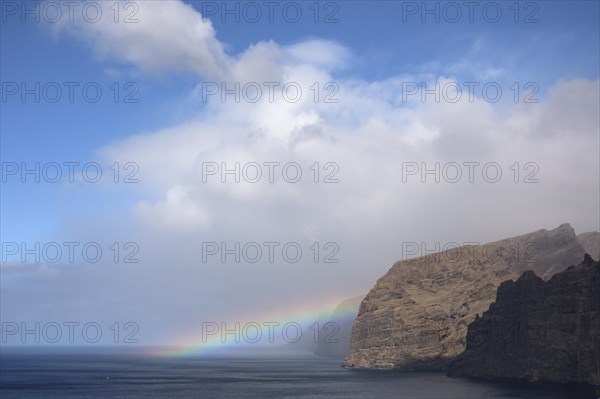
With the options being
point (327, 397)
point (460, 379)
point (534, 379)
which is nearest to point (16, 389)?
point (327, 397)

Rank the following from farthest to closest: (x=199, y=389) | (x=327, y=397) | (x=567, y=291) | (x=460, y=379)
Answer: (x=460, y=379) < (x=199, y=389) < (x=567, y=291) < (x=327, y=397)

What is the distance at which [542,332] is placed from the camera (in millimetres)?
160000

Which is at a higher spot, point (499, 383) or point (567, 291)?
point (567, 291)

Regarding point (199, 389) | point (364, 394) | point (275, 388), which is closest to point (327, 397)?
point (364, 394)

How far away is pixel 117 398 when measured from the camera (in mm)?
143500

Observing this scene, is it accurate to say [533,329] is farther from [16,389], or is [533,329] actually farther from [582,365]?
[16,389]

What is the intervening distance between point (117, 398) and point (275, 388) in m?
47.4

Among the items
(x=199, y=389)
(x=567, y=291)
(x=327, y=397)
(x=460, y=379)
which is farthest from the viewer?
(x=460, y=379)

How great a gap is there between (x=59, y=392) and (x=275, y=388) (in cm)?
6032

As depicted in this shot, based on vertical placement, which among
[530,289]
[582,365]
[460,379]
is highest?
[530,289]

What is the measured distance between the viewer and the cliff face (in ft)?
478

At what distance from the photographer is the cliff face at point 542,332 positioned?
478ft

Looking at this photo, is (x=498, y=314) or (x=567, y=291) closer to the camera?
(x=567, y=291)

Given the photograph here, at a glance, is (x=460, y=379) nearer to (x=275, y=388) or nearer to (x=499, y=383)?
(x=499, y=383)
